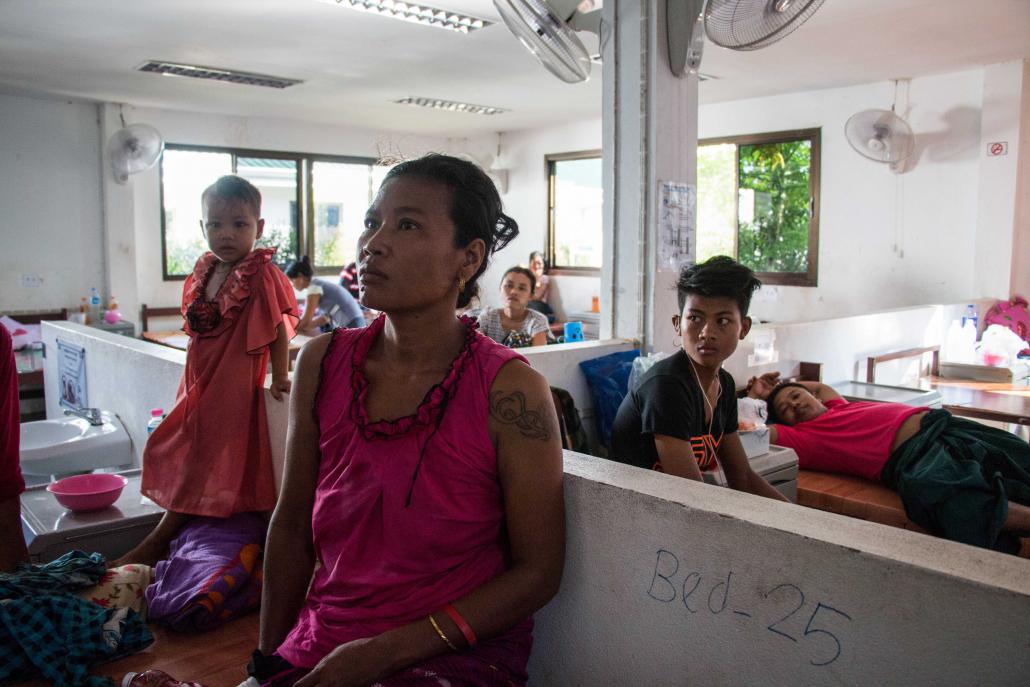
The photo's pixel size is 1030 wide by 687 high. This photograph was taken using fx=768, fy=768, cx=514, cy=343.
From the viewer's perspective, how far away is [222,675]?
173cm

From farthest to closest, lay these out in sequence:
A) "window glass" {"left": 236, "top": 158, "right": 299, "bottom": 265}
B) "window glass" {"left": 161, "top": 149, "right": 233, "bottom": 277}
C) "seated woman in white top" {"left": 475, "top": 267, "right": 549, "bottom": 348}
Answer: "window glass" {"left": 236, "top": 158, "right": 299, "bottom": 265} < "window glass" {"left": 161, "top": 149, "right": 233, "bottom": 277} < "seated woman in white top" {"left": 475, "top": 267, "right": 549, "bottom": 348}

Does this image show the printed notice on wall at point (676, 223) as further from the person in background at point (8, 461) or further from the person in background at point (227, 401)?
the person in background at point (8, 461)

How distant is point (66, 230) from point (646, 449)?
22.8 ft

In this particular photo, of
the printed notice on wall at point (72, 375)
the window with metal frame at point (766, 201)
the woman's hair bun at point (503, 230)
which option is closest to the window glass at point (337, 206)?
the window with metal frame at point (766, 201)

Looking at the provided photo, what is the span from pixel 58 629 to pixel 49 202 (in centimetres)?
656

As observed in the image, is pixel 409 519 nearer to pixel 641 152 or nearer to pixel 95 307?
pixel 641 152

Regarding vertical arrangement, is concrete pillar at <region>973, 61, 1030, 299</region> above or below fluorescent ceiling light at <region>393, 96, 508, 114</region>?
below

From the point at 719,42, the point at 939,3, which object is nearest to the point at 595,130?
the point at 939,3

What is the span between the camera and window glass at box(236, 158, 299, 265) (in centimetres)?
841

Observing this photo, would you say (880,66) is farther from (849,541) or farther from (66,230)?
(66,230)

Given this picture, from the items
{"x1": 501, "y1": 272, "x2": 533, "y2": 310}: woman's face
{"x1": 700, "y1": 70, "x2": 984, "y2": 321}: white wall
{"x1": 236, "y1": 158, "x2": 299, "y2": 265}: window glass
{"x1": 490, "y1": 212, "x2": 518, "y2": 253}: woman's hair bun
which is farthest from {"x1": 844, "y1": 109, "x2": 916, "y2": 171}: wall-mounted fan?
{"x1": 236, "y1": 158, "x2": 299, "y2": 265}: window glass

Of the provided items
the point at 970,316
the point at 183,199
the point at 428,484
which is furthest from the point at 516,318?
the point at 183,199

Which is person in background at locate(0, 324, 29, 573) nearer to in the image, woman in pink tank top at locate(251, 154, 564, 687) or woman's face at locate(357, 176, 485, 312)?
woman in pink tank top at locate(251, 154, 564, 687)

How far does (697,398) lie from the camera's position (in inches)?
79.4
